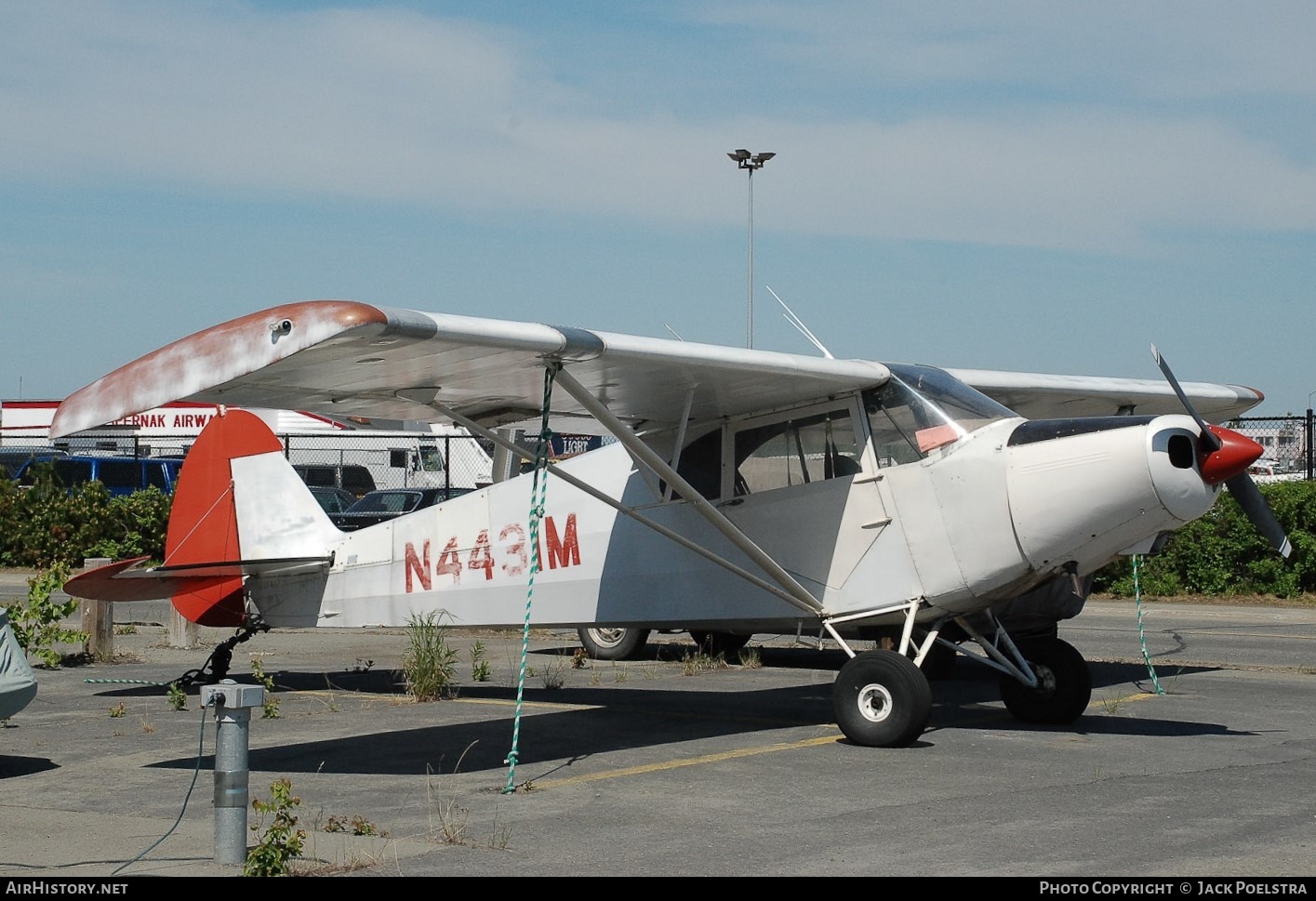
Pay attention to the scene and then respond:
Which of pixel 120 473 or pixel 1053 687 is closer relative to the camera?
pixel 1053 687

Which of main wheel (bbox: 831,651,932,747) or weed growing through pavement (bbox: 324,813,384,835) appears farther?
main wheel (bbox: 831,651,932,747)

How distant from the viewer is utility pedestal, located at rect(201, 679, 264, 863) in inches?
230

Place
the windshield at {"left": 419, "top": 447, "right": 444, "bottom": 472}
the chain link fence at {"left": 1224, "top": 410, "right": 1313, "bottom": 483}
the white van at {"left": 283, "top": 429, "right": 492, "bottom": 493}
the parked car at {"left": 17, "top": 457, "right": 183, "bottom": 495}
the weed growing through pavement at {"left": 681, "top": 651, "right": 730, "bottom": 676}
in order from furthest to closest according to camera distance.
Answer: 1. the windshield at {"left": 419, "top": 447, "right": 444, "bottom": 472}
2. the white van at {"left": 283, "top": 429, "right": 492, "bottom": 493}
3. the parked car at {"left": 17, "top": 457, "right": 183, "bottom": 495}
4. the chain link fence at {"left": 1224, "top": 410, "right": 1313, "bottom": 483}
5. the weed growing through pavement at {"left": 681, "top": 651, "right": 730, "bottom": 676}

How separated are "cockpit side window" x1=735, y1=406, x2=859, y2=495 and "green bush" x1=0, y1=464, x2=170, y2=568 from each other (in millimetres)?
14932

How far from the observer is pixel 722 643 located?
49.4 ft

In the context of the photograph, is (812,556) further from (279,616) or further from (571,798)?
(279,616)

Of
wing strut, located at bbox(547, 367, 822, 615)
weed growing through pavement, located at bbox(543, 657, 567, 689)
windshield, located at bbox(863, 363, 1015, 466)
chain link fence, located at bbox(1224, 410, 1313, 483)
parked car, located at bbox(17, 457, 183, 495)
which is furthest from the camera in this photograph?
parked car, located at bbox(17, 457, 183, 495)

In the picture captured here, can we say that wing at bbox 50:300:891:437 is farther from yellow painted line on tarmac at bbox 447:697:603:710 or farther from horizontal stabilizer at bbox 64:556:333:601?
horizontal stabilizer at bbox 64:556:333:601

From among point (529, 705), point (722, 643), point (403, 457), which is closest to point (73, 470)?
point (403, 457)

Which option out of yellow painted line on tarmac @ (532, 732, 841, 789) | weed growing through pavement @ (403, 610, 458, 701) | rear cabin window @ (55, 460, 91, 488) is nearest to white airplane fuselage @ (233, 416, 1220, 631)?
weed growing through pavement @ (403, 610, 458, 701)

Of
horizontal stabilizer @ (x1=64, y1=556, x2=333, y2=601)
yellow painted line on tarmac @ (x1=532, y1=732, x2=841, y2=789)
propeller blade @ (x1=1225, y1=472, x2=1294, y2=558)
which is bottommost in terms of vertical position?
yellow painted line on tarmac @ (x1=532, y1=732, x2=841, y2=789)

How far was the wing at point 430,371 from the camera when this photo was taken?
710 cm

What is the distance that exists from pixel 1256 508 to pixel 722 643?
6.59 meters

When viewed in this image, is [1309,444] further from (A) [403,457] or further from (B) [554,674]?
(A) [403,457]
